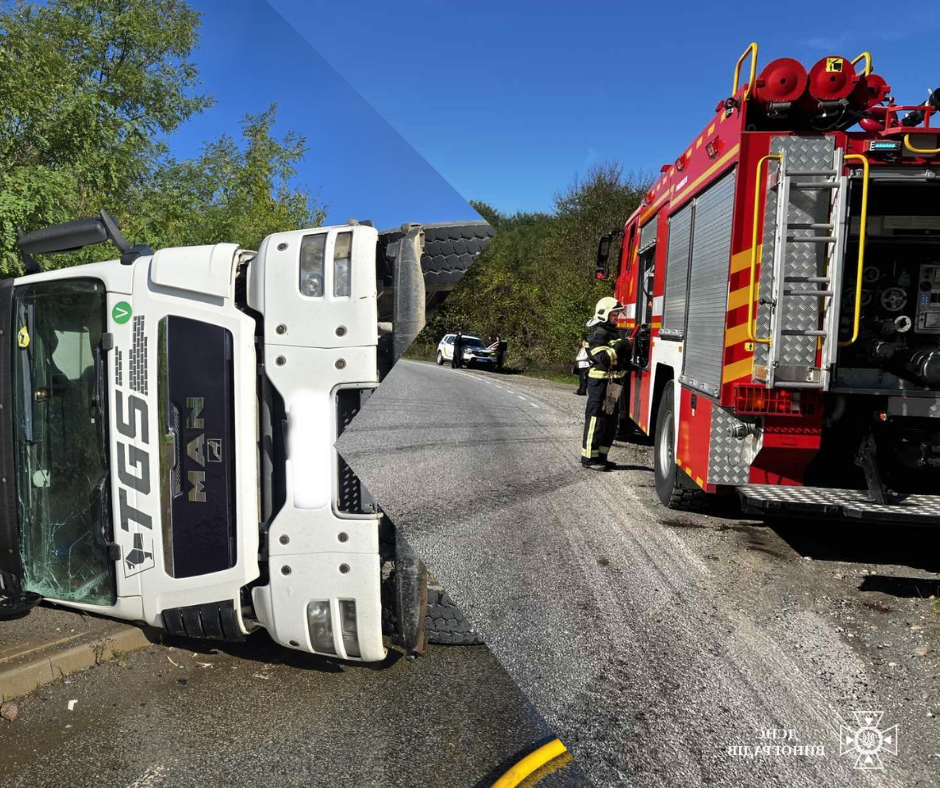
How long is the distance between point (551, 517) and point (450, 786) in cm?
367

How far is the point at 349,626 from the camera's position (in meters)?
2.14

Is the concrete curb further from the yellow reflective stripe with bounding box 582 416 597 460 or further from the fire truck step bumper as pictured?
the yellow reflective stripe with bounding box 582 416 597 460

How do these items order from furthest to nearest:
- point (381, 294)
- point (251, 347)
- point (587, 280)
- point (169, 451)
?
point (587, 280) < point (169, 451) < point (251, 347) < point (381, 294)

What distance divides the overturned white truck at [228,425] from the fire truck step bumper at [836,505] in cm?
257

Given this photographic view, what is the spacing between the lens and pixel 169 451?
223 cm

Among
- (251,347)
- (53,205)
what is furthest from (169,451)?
(53,205)

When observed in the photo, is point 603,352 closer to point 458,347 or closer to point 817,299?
point 817,299

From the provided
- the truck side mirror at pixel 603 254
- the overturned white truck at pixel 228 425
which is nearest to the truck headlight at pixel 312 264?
the overturned white truck at pixel 228 425

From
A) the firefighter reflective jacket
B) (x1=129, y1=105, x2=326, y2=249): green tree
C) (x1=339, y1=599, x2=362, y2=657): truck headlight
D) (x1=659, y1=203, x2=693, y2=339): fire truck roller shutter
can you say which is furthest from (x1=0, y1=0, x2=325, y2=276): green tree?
the firefighter reflective jacket

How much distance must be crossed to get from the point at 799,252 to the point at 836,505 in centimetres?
146

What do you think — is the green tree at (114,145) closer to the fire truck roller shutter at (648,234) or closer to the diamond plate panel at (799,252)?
the diamond plate panel at (799,252)

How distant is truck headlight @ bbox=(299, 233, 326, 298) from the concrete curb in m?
1.35

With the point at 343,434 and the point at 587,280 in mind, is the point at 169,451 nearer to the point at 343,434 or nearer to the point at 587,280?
the point at 343,434

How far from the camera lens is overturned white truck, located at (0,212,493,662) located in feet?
6.35
